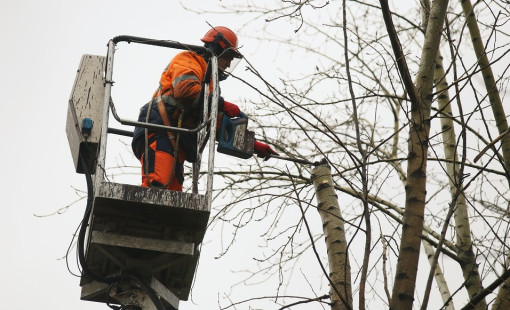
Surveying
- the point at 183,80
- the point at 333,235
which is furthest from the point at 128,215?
the point at 333,235

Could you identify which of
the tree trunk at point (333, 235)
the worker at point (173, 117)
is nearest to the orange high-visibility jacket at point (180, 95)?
the worker at point (173, 117)

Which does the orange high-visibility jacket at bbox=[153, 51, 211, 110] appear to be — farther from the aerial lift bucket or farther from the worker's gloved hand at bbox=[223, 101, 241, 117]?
the worker's gloved hand at bbox=[223, 101, 241, 117]

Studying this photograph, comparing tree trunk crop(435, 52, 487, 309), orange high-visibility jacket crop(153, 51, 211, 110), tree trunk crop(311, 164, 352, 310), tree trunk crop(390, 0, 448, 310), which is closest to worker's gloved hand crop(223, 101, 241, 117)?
orange high-visibility jacket crop(153, 51, 211, 110)

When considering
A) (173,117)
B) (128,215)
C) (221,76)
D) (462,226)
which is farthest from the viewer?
(462,226)

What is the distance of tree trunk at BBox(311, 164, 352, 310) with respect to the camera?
4.00 meters

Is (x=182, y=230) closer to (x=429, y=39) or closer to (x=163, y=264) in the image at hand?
(x=163, y=264)

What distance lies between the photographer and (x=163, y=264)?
15.8ft

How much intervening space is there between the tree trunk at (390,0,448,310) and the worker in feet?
4.16

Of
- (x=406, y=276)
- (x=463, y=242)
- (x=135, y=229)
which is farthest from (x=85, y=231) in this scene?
(x=463, y=242)

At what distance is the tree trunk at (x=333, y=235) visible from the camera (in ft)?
13.1

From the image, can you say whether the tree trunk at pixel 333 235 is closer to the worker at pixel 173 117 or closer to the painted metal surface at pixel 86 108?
the worker at pixel 173 117

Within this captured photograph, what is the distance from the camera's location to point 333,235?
453cm

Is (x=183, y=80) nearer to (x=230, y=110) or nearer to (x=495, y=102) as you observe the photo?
(x=230, y=110)

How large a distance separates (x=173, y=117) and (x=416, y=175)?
194cm
